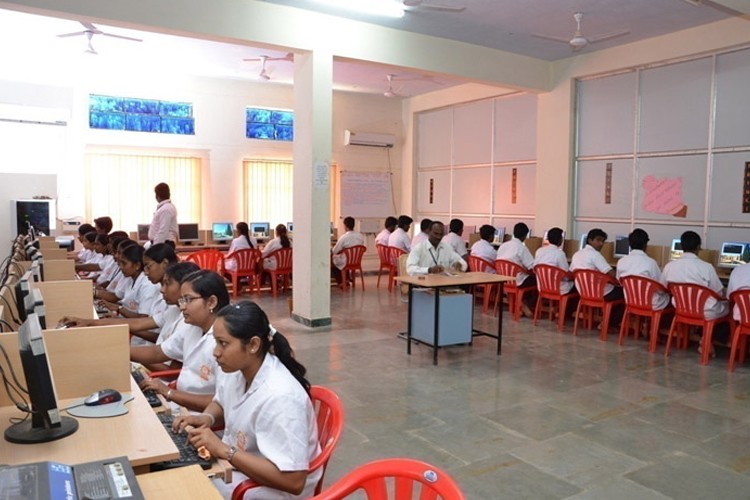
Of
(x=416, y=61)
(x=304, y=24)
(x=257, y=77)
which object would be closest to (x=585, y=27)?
(x=416, y=61)

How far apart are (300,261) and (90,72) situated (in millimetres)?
4713

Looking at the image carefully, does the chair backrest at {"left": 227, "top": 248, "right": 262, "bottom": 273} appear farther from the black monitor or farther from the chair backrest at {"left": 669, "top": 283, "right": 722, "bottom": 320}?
the black monitor

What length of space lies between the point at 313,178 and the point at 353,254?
2992 mm

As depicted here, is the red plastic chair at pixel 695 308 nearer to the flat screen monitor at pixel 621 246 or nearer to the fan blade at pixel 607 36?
the flat screen monitor at pixel 621 246

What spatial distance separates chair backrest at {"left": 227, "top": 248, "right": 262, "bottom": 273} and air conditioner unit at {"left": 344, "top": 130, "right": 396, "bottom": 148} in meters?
3.48

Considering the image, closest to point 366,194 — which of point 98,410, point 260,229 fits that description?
point 260,229

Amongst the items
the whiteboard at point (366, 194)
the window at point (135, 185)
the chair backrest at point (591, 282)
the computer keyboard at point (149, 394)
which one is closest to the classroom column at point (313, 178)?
the chair backrest at point (591, 282)

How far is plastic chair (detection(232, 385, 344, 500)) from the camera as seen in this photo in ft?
5.89

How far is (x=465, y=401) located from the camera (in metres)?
4.05

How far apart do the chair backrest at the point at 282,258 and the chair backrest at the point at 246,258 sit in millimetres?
219

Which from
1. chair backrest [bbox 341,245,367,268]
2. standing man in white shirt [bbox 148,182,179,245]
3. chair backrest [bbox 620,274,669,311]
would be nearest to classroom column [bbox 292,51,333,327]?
standing man in white shirt [bbox 148,182,179,245]

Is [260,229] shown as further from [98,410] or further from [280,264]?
[98,410]

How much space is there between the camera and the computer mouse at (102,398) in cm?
196

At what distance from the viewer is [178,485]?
1.33 metres
